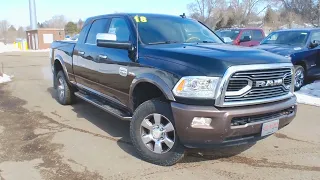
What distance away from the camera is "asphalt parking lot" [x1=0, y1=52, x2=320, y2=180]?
3.99 m

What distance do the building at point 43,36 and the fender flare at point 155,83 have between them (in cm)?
3485

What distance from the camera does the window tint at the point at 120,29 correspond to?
16.4 ft

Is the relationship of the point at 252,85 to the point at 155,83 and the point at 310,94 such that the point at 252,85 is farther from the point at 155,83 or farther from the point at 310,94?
the point at 310,94

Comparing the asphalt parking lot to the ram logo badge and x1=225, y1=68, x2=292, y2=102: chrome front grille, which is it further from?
the ram logo badge

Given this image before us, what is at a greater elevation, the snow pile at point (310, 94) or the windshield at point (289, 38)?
the windshield at point (289, 38)

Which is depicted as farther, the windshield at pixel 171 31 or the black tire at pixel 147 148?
the windshield at pixel 171 31

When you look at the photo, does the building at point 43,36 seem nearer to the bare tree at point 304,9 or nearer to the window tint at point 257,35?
the window tint at point 257,35

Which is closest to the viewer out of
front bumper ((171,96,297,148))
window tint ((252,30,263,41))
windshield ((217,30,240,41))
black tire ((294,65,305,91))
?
front bumper ((171,96,297,148))

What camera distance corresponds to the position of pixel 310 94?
8453 millimetres

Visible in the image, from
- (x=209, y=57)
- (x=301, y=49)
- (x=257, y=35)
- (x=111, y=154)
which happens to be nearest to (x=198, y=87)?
(x=209, y=57)

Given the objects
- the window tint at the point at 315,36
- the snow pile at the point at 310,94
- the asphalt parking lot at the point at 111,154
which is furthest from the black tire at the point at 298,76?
the asphalt parking lot at the point at 111,154

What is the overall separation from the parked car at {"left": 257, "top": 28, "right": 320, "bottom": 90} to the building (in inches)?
1222

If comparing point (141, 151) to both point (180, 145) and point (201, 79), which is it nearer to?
point (180, 145)

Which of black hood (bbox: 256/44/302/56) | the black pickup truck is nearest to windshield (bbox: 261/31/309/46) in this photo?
black hood (bbox: 256/44/302/56)
